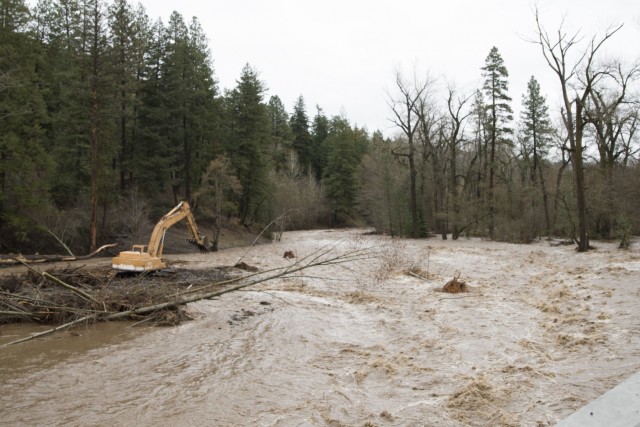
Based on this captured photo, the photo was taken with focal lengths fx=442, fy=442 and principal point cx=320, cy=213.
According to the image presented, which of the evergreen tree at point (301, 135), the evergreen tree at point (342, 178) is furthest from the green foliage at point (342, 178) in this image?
the evergreen tree at point (301, 135)

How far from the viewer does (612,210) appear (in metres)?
28.8

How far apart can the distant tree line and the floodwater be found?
12.2 metres

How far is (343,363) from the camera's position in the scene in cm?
756

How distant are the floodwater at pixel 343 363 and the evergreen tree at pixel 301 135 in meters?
65.1

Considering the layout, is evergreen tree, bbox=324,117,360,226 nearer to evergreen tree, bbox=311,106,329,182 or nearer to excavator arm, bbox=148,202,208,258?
evergreen tree, bbox=311,106,329,182

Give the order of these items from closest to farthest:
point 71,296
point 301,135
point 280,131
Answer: point 71,296 → point 280,131 → point 301,135

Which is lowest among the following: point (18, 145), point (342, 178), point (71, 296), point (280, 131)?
point (71, 296)

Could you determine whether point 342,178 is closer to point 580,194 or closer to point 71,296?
point 580,194

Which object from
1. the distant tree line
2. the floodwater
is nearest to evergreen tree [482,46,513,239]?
the distant tree line

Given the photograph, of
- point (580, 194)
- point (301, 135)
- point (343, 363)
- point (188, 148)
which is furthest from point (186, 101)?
point (301, 135)

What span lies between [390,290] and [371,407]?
9.16 metres

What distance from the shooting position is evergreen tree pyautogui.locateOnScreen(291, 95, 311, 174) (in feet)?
253

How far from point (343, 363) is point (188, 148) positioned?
1353 inches

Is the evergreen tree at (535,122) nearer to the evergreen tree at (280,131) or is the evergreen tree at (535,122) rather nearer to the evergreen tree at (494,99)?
the evergreen tree at (494,99)
